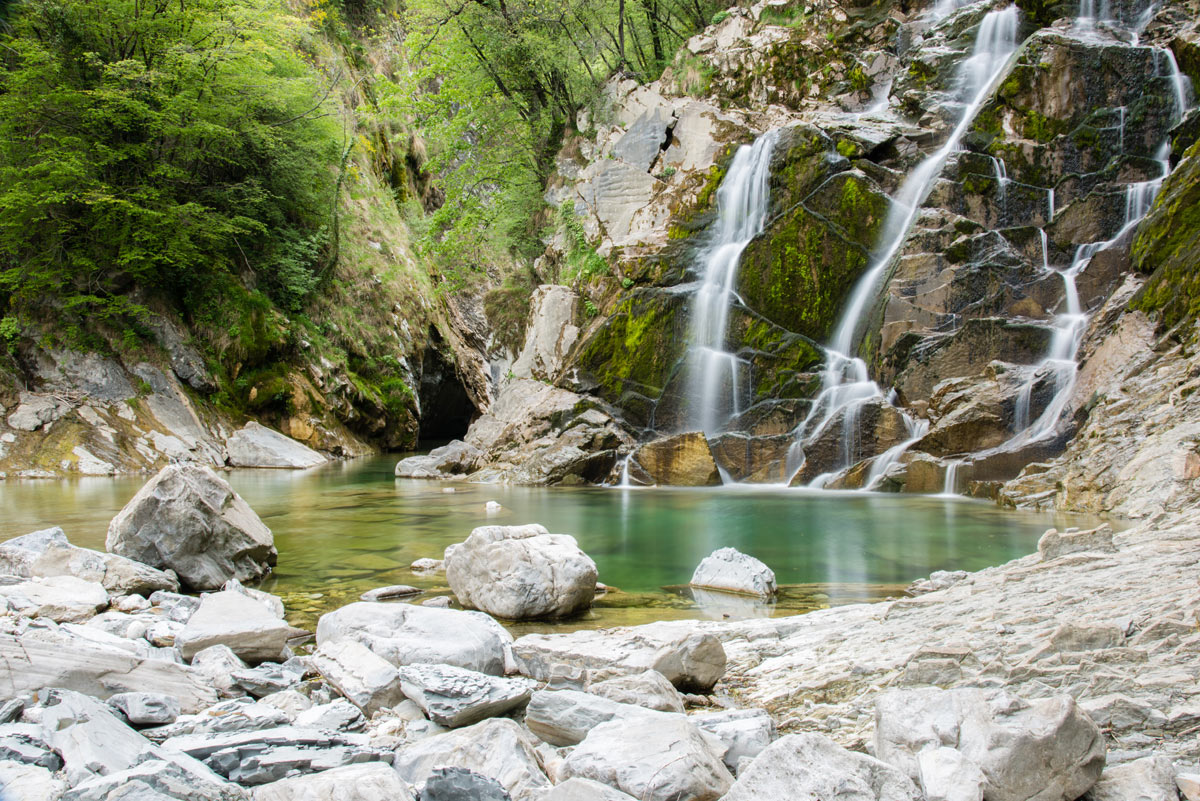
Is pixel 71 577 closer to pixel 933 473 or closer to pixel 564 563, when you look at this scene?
pixel 564 563

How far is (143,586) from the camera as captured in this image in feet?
15.1

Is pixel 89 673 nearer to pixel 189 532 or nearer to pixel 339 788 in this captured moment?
pixel 339 788

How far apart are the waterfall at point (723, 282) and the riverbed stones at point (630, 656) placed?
448 inches

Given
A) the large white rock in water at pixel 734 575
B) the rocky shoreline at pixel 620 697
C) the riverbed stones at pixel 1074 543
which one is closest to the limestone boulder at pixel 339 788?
the rocky shoreline at pixel 620 697

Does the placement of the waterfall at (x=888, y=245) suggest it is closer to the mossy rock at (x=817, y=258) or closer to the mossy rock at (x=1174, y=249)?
the mossy rock at (x=817, y=258)

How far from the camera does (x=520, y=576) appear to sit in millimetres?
4496

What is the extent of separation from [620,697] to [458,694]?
0.59 metres

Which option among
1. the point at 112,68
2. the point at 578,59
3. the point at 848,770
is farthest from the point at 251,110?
the point at 848,770

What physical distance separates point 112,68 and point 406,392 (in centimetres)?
1191

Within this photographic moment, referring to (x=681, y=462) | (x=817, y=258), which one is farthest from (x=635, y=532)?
(x=817, y=258)

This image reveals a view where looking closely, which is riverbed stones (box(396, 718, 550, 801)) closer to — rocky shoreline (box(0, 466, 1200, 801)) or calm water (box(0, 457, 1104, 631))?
rocky shoreline (box(0, 466, 1200, 801))

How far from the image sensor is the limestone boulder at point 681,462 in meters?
13.6

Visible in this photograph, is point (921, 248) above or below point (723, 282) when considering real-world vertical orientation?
above

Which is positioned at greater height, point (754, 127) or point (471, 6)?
point (471, 6)
